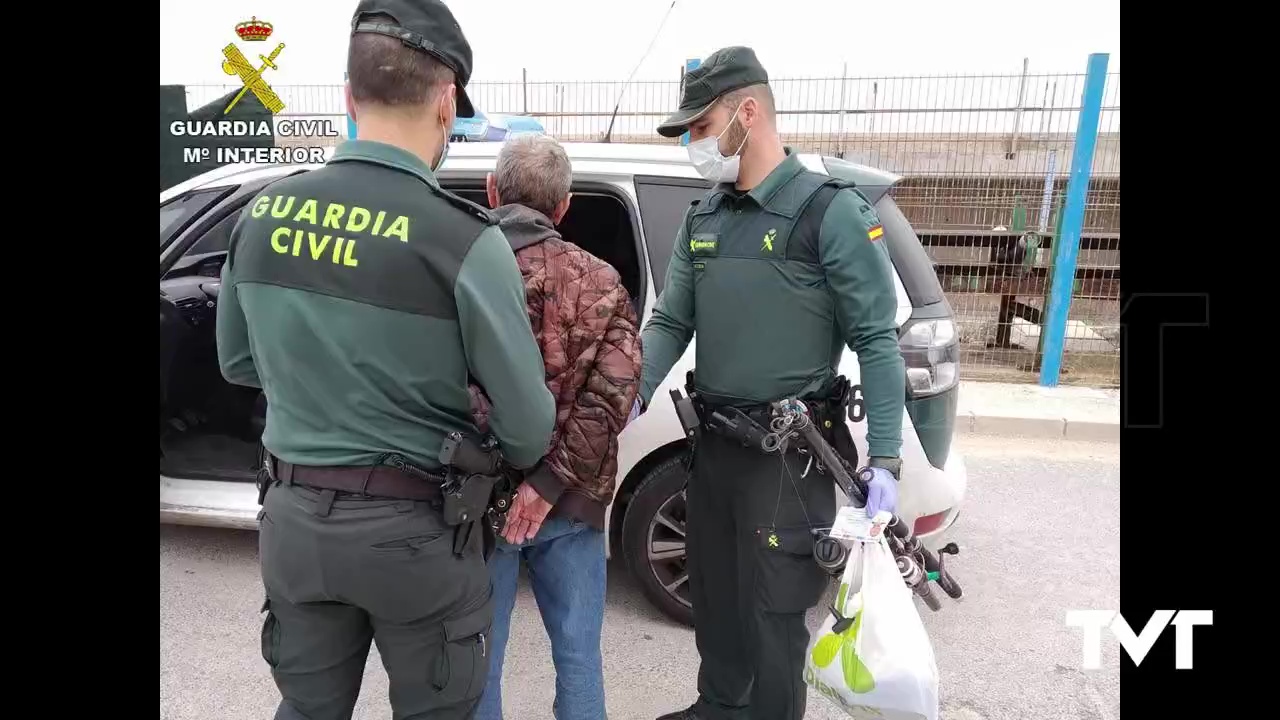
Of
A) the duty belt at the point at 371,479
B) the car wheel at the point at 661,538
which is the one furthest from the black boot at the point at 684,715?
the duty belt at the point at 371,479

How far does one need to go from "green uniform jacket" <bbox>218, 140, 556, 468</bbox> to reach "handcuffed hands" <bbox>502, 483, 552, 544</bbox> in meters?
0.36

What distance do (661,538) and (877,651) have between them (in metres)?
1.25

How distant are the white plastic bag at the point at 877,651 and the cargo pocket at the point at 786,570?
13 centimetres

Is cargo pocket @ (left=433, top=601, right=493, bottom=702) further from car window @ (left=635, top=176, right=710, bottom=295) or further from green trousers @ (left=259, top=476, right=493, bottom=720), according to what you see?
car window @ (left=635, top=176, right=710, bottom=295)

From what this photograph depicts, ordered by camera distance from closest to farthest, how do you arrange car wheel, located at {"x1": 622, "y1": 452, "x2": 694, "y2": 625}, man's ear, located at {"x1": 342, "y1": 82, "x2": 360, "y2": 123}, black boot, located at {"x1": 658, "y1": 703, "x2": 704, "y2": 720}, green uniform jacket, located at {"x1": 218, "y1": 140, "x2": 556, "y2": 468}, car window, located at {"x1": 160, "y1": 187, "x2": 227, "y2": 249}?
green uniform jacket, located at {"x1": 218, "y1": 140, "x2": 556, "y2": 468} → man's ear, located at {"x1": 342, "y1": 82, "x2": 360, "y2": 123} → black boot, located at {"x1": 658, "y1": 703, "x2": 704, "y2": 720} → car wheel, located at {"x1": 622, "y1": 452, "x2": 694, "y2": 625} → car window, located at {"x1": 160, "y1": 187, "x2": 227, "y2": 249}

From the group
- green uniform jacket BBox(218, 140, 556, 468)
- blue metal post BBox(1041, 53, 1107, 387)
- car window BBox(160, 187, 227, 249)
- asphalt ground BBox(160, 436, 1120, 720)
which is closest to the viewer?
green uniform jacket BBox(218, 140, 556, 468)

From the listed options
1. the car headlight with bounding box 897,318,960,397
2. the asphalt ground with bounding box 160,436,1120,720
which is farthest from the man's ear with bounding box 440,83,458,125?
the asphalt ground with bounding box 160,436,1120,720

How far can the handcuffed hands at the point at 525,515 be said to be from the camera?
172 centimetres

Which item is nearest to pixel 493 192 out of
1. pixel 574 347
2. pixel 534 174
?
pixel 534 174

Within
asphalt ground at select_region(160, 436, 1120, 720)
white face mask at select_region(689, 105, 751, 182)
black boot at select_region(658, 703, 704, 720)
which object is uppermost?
white face mask at select_region(689, 105, 751, 182)

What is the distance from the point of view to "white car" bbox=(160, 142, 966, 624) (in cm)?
273

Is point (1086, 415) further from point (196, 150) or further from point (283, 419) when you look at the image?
point (196, 150)

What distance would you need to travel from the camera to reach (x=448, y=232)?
1.28 meters
